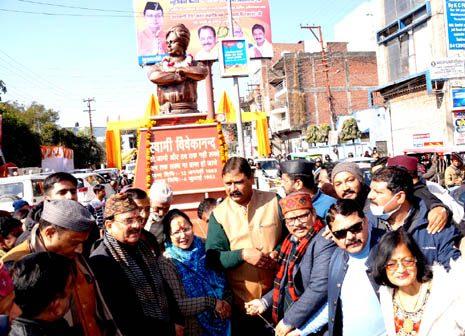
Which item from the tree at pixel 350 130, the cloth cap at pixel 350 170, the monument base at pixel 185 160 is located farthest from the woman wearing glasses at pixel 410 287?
the tree at pixel 350 130

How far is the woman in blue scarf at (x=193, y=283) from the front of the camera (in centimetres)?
318

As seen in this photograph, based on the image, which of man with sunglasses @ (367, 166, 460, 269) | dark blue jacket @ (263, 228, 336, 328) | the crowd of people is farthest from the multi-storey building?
dark blue jacket @ (263, 228, 336, 328)

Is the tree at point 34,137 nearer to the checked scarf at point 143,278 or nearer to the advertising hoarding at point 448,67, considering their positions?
the advertising hoarding at point 448,67

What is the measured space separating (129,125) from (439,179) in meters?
10.2

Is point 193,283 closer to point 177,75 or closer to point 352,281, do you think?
point 352,281

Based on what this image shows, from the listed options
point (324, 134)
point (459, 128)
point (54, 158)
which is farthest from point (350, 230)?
point (324, 134)

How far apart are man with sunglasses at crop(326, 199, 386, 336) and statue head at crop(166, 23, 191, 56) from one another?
5088 mm

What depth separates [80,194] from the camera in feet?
43.7

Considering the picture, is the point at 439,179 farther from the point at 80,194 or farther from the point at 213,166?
the point at 80,194

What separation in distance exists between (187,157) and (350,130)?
2480cm

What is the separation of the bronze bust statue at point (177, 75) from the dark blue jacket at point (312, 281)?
480cm

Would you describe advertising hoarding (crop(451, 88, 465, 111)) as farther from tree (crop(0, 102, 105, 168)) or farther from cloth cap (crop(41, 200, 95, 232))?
tree (crop(0, 102, 105, 168))

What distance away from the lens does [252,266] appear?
333 cm

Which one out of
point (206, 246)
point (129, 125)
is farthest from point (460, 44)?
point (206, 246)
